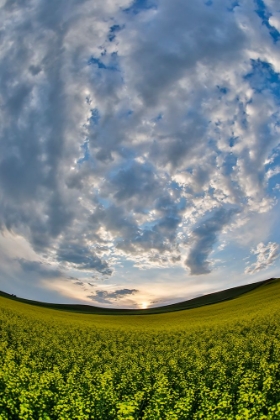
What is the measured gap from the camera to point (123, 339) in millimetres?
48094

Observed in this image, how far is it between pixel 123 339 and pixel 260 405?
105 ft

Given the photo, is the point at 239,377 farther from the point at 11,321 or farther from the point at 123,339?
Answer: the point at 11,321

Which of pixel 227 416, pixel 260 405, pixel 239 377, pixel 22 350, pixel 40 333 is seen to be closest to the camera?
pixel 227 416

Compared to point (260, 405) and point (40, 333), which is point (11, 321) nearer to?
point (40, 333)

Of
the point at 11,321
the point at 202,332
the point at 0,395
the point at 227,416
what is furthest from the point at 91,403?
the point at 11,321

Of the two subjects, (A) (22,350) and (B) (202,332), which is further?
(B) (202,332)

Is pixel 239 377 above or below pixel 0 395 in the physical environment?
below

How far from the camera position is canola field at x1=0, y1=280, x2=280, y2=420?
1892cm

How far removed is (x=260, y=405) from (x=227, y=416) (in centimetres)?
292

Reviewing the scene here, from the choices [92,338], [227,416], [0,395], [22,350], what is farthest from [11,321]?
[227,416]

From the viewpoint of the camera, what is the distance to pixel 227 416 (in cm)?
1750

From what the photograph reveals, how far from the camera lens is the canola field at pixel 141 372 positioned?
62.1 feet

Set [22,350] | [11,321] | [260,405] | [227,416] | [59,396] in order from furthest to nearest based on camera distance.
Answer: [11,321]
[22,350]
[59,396]
[260,405]
[227,416]

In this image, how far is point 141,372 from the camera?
30.5m
